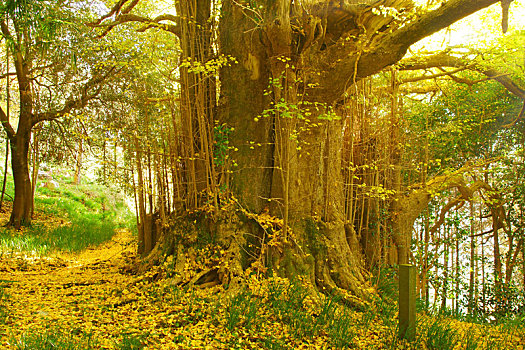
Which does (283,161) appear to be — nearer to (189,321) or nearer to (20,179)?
(189,321)

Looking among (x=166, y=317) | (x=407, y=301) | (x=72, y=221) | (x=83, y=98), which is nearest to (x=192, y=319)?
(x=166, y=317)

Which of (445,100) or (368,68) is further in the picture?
(445,100)

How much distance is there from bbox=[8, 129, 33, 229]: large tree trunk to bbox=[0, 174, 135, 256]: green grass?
0.31m

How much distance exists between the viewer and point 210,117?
4.37 metres

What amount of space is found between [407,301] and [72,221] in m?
9.17

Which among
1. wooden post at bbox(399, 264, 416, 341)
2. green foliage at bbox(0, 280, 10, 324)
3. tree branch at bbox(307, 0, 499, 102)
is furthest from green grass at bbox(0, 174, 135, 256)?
wooden post at bbox(399, 264, 416, 341)

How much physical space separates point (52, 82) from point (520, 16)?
9.22m

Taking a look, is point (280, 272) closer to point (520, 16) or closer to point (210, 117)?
point (210, 117)

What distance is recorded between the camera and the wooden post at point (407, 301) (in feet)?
9.18

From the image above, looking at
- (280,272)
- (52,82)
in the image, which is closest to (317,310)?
(280,272)

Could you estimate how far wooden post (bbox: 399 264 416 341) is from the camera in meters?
2.80

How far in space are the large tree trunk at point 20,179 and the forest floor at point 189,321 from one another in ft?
15.0

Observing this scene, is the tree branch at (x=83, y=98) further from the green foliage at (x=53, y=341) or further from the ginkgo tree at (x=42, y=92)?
the green foliage at (x=53, y=341)

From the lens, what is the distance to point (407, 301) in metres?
2.81
